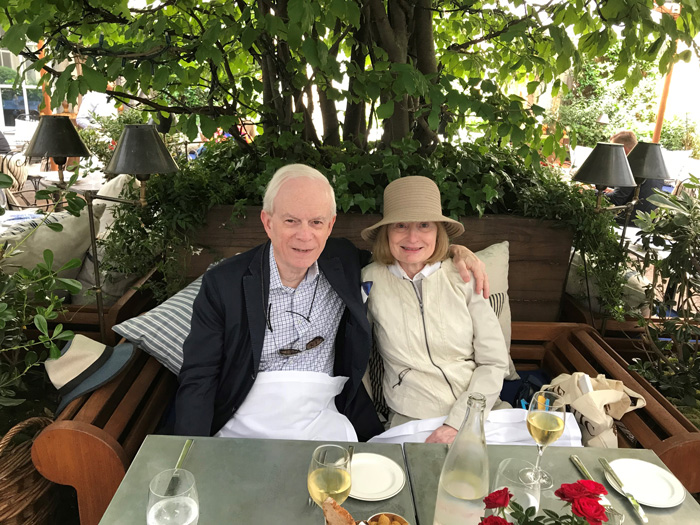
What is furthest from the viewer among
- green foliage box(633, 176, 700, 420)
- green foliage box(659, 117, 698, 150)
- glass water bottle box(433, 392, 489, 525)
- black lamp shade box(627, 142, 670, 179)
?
green foliage box(659, 117, 698, 150)

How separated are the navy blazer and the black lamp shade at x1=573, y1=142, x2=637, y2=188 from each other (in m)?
1.32

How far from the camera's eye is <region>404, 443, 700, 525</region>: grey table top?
1235mm

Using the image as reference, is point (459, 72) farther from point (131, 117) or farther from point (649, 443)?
point (131, 117)

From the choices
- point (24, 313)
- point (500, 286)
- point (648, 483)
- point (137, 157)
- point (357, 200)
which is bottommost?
point (648, 483)


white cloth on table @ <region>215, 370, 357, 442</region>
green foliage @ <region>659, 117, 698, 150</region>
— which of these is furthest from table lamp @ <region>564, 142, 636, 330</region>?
green foliage @ <region>659, 117, 698, 150</region>

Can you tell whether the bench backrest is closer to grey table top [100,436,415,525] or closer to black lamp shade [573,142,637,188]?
black lamp shade [573,142,637,188]

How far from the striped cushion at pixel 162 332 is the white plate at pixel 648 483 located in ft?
4.96

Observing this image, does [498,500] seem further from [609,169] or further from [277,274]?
[609,169]

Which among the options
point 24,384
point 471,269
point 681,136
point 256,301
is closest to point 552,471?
point 471,269

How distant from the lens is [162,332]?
2047mm

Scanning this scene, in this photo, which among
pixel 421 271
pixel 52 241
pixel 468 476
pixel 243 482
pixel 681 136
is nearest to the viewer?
pixel 468 476

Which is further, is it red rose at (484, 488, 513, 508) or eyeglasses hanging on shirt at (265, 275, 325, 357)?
eyeglasses hanging on shirt at (265, 275, 325, 357)

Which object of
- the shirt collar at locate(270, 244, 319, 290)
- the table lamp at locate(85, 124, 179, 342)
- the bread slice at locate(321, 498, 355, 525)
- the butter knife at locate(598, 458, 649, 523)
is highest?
the table lamp at locate(85, 124, 179, 342)

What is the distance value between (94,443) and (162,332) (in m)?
0.53
